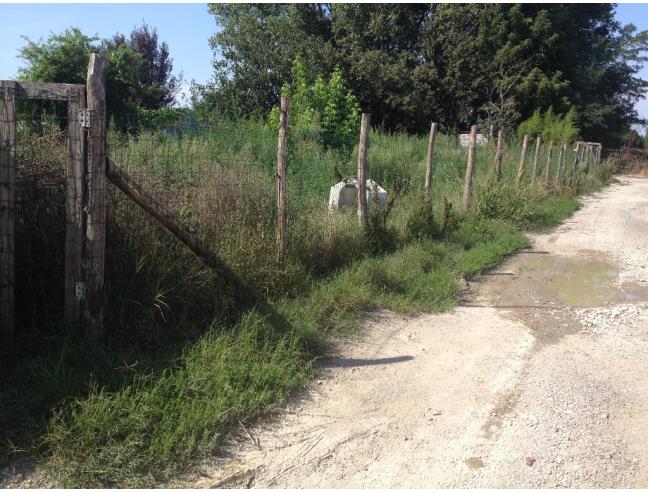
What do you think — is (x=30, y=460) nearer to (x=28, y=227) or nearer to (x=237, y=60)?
(x=28, y=227)

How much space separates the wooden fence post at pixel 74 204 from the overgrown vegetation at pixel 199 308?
0.88 feet

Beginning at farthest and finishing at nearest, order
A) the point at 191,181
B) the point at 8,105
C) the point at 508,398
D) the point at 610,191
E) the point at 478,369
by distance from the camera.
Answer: the point at 610,191
the point at 191,181
the point at 478,369
the point at 508,398
the point at 8,105

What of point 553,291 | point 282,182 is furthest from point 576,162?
point 282,182

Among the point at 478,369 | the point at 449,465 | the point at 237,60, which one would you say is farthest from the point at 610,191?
the point at 449,465

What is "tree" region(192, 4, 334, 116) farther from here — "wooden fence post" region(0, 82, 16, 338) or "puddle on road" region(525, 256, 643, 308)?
"wooden fence post" region(0, 82, 16, 338)

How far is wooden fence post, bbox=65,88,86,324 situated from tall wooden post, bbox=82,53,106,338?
0.04 metres

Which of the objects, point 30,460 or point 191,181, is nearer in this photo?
point 30,460

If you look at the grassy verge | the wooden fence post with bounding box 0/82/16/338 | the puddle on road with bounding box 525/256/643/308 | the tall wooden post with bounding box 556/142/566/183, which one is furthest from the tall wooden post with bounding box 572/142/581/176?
the wooden fence post with bounding box 0/82/16/338

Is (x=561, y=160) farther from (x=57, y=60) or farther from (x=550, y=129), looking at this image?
(x=57, y=60)

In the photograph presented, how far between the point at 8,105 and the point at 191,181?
6.93ft

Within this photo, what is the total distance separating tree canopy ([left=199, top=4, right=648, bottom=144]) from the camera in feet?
90.1

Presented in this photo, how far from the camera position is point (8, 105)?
13.0 feet

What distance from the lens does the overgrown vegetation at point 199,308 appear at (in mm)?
3318

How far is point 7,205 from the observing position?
13.1ft
